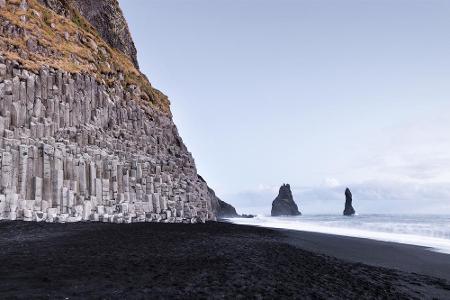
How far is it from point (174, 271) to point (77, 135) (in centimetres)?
2714

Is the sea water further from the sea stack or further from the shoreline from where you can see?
the sea stack

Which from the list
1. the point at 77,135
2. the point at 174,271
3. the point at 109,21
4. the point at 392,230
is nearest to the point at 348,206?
the point at 392,230

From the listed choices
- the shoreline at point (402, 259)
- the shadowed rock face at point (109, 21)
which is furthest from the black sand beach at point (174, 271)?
the shadowed rock face at point (109, 21)

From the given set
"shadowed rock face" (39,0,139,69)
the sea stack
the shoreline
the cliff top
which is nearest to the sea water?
the shoreline

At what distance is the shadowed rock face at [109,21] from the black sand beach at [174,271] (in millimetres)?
54550

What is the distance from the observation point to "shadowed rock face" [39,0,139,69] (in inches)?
2781

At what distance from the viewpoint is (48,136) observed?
115 ft

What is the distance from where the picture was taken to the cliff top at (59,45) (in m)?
39.1

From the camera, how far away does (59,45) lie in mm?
44969

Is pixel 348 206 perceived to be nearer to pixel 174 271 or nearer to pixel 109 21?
pixel 109 21

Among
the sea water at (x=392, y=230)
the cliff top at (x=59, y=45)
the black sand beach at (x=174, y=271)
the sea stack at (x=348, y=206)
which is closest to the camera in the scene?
the black sand beach at (x=174, y=271)

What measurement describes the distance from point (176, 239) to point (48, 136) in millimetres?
17427

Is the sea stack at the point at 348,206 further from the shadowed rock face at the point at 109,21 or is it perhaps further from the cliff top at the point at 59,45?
the shadowed rock face at the point at 109,21

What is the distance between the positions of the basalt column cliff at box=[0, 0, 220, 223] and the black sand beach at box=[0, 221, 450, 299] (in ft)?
24.1
